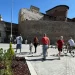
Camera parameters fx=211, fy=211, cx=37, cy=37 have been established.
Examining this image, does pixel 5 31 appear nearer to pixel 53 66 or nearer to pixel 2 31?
pixel 2 31

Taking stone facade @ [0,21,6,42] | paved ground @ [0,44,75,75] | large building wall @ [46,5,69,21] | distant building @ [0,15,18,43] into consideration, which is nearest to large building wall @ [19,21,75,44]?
distant building @ [0,15,18,43]

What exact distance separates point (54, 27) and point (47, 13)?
19213 mm

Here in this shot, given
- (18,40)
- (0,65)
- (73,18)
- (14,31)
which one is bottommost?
(0,65)

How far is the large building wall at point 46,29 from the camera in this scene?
49312 mm

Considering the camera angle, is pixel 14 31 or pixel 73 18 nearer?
pixel 14 31

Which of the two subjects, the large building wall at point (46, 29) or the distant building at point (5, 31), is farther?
the distant building at point (5, 31)

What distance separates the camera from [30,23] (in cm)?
4959

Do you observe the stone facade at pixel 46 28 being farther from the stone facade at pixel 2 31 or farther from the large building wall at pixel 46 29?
the stone facade at pixel 2 31

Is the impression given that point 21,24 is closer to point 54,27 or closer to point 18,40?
point 54,27

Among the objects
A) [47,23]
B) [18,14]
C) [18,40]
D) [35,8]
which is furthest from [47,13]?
[18,40]

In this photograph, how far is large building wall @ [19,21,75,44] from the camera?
49312mm

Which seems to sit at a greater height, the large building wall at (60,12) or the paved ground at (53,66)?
the large building wall at (60,12)

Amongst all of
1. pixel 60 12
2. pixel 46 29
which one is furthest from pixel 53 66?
pixel 60 12

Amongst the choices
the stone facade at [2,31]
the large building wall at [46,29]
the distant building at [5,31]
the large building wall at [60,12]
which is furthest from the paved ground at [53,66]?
the large building wall at [60,12]
